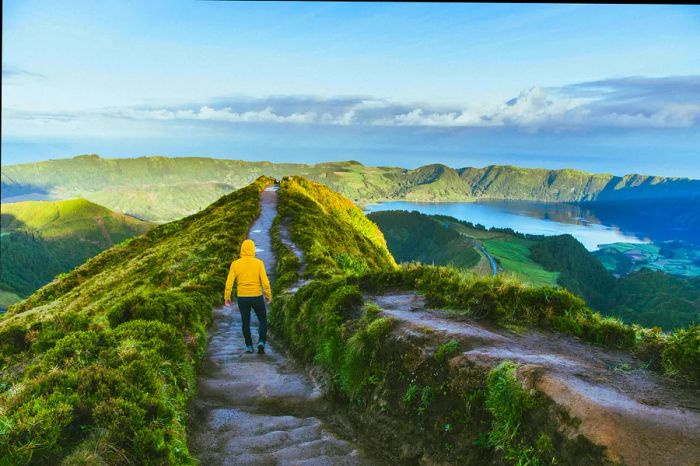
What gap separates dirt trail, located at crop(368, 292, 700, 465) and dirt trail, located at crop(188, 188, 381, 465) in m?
2.65

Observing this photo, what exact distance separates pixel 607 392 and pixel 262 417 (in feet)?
20.2

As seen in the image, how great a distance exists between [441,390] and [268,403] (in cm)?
426

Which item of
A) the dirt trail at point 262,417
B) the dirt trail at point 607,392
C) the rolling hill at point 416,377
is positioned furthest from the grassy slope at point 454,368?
the dirt trail at point 262,417

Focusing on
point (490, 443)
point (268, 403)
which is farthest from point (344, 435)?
point (490, 443)

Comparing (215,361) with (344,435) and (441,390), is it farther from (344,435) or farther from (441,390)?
(441,390)

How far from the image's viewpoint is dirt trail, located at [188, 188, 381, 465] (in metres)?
7.57

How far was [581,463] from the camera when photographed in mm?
5320

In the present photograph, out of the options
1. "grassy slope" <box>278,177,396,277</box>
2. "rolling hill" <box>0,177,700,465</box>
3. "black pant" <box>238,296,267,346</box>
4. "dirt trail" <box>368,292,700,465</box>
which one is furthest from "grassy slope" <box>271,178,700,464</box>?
"grassy slope" <box>278,177,396,277</box>

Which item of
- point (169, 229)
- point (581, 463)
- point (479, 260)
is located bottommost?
point (479, 260)

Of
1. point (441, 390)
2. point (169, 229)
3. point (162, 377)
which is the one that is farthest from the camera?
point (169, 229)

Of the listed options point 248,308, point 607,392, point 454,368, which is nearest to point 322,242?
point 248,308

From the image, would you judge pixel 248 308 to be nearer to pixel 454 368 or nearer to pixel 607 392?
pixel 454 368

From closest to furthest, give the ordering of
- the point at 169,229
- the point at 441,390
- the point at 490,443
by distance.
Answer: the point at 490,443, the point at 441,390, the point at 169,229

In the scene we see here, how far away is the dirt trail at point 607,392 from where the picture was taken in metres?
5.19
